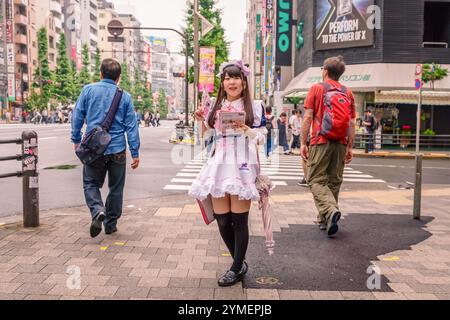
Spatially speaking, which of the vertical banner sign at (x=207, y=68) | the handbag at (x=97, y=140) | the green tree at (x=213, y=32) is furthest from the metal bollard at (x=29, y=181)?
the green tree at (x=213, y=32)

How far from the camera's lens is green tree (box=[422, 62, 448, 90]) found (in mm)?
21750

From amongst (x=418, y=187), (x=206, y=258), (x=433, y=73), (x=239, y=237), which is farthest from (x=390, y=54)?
(x=239, y=237)

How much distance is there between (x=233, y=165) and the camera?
3.66 m

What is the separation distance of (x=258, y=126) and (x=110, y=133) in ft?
6.07

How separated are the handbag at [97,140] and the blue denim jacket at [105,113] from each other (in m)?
0.06

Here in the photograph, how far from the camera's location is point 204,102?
3.87 m

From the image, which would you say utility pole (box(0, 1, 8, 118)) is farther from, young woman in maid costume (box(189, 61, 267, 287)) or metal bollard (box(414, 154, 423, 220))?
young woman in maid costume (box(189, 61, 267, 287))

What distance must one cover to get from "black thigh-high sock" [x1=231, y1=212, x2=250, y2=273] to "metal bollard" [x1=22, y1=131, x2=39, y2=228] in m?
2.74

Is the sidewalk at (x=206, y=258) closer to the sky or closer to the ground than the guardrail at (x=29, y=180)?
closer to the ground

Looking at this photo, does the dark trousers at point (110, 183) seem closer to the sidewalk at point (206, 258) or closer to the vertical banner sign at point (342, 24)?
the sidewalk at point (206, 258)

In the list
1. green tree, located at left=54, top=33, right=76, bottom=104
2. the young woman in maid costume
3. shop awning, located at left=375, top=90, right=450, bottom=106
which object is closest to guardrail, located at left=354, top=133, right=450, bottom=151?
shop awning, located at left=375, top=90, right=450, bottom=106

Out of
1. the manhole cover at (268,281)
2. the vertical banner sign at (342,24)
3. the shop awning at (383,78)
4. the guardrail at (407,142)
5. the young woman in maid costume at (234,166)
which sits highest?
the vertical banner sign at (342,24)

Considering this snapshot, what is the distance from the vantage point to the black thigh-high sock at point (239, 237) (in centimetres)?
370
